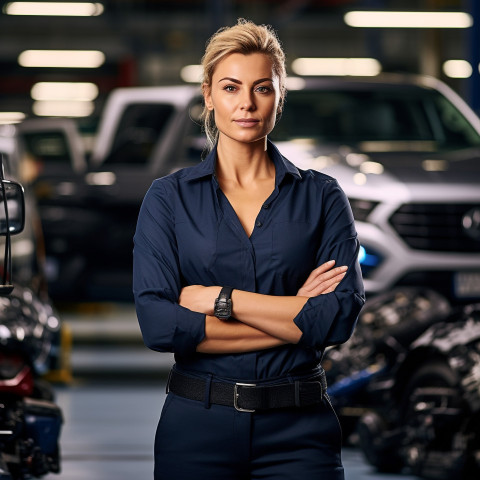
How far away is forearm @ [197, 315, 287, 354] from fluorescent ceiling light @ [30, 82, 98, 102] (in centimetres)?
3830

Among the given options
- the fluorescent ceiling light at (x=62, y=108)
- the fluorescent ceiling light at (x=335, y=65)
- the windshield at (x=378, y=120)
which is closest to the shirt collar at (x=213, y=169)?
the windshield at (x=378, y=120)

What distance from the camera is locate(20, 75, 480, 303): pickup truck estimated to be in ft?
29.4

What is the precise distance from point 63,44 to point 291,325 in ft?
120

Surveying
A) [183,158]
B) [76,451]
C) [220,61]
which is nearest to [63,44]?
[183,158]

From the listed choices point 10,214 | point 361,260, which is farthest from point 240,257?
point 361,260

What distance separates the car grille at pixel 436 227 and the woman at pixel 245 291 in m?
5.62

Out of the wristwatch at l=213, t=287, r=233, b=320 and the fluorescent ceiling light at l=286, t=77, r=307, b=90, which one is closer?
the wristwatch at l=213, t=287, r=233, b=320

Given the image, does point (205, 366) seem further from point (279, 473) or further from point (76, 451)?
point (76, 451)

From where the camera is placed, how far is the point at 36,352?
18.4 feet

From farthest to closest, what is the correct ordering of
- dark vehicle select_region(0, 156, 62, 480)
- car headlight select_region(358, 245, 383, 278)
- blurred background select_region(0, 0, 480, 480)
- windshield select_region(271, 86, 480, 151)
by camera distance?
windshield select_region(271, 86, 480, 151) → car headlight select_region(358, 245, 383, 278) → blurred background select_region(0, 0, 480, 480) → dark vehicle select_region(0, 156, 62, 480)

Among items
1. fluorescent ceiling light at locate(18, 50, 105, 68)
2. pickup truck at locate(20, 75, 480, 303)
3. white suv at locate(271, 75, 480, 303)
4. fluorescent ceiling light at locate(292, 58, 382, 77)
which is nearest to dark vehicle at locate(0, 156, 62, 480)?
pickup truck at locate(20, 75, 480, 303)

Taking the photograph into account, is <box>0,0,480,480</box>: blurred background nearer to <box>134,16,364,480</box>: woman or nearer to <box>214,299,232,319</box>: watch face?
<box>134,16,364,480</box>: woman

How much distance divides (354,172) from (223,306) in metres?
5.84

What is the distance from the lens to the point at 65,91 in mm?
42656
